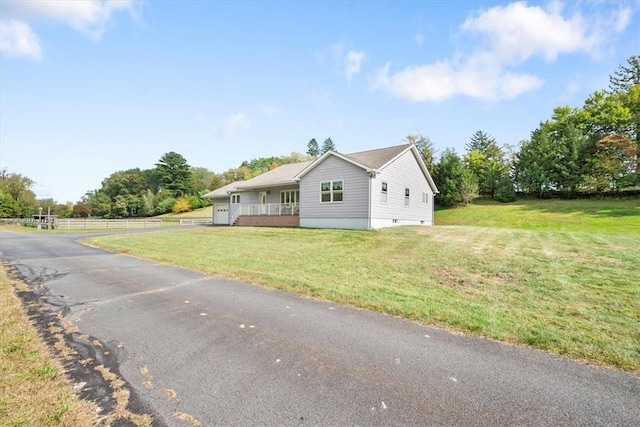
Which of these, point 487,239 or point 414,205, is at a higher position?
point 414,205

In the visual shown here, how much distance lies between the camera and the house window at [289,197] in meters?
24.0

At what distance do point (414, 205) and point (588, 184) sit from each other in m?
28.0

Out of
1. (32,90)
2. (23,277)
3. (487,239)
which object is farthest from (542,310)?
(32,90)

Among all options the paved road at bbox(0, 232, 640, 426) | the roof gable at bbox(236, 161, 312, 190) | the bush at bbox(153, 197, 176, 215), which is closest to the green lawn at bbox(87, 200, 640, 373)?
the paved road at bbox(0, 232, 640, 426)

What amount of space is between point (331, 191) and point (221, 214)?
1757 centimetres

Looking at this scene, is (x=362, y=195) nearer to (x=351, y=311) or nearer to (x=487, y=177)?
(x=351, y=311)

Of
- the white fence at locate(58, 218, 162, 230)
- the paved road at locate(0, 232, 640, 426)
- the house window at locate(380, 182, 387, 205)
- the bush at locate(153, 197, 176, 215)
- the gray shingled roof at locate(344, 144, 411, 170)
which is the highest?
the gray shingled roof at locate(344, 144, 411, 170)

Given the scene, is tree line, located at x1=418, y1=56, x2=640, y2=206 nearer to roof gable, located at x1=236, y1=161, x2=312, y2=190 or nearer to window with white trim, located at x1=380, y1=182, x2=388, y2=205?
roof gable, located at x1=236, y1=161, x2=312, y2=190

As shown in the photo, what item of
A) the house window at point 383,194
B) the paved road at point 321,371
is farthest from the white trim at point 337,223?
the paved road at point 321,371

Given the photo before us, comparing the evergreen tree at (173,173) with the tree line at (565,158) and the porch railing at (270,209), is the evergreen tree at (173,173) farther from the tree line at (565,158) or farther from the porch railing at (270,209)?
the tree line at (565,158)

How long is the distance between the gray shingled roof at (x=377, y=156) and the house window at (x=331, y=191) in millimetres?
1896

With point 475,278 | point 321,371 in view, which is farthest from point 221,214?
point 321,371

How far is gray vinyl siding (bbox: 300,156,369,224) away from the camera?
17.7 metres

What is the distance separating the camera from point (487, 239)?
12305mm
